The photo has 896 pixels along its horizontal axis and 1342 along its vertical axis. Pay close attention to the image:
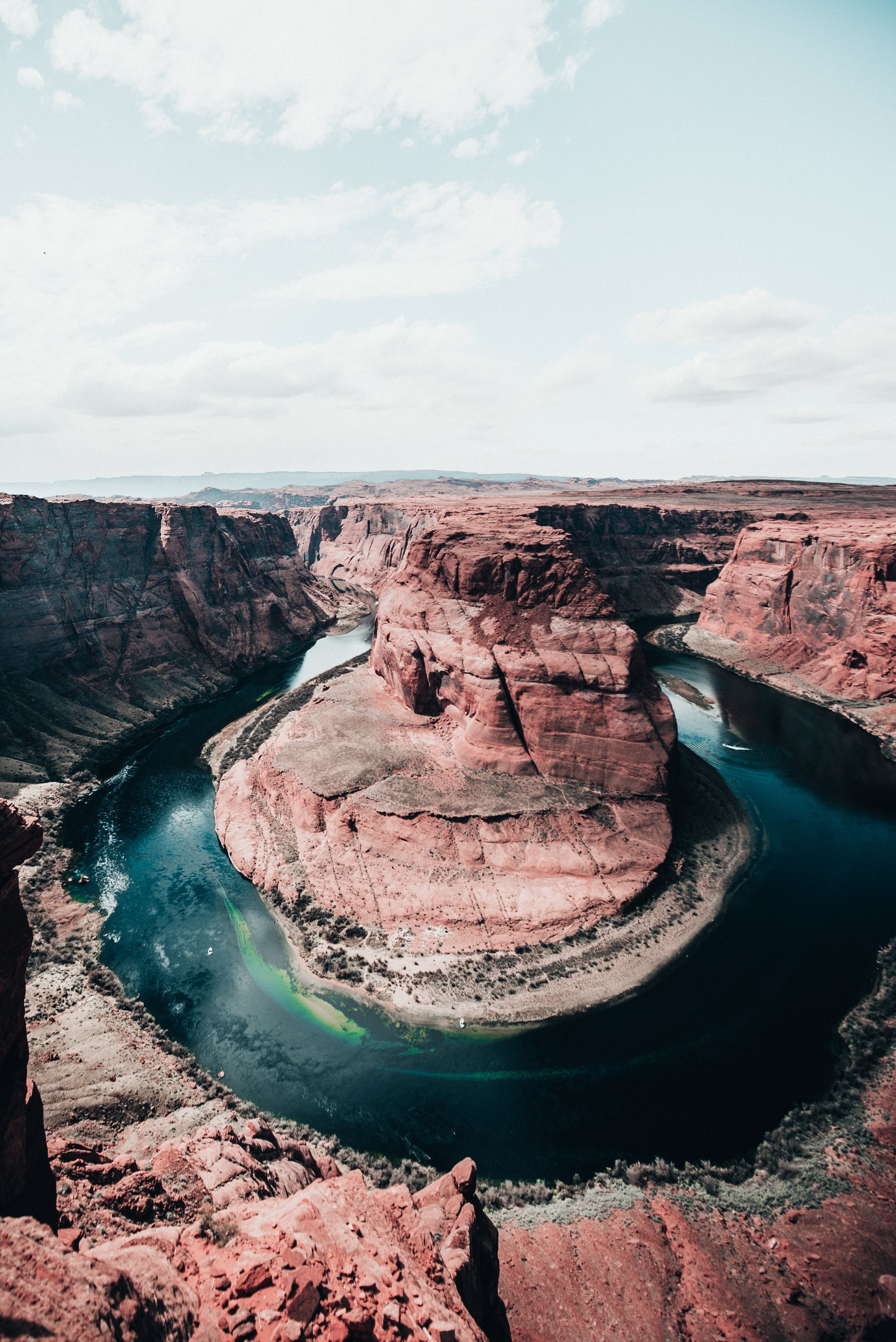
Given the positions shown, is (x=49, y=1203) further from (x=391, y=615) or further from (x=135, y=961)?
(x=391, y=615)

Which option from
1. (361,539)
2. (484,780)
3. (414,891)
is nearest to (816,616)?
(484,780)

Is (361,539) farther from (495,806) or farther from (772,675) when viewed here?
(495,806)

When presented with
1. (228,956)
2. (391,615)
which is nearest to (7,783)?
(228,956)

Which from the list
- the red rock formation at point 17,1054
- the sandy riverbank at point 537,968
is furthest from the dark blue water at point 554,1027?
the red rock formation at point 17,1054

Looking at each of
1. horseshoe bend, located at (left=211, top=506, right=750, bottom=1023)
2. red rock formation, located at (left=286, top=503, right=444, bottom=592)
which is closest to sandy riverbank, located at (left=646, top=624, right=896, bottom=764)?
horseshoe bend, located at (left=211, top=506, right=750, bottom=1023)

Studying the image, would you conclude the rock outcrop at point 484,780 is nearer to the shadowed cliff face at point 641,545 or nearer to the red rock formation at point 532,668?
the red rock formation at point 532,668

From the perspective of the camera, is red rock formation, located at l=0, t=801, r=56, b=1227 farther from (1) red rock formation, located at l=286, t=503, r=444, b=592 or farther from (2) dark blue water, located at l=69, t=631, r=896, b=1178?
(1) red rock formation, located at l=286, t=503, r=444, b=592
